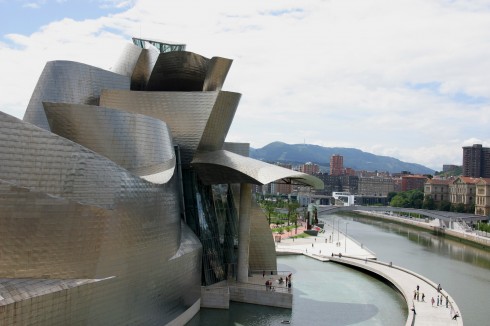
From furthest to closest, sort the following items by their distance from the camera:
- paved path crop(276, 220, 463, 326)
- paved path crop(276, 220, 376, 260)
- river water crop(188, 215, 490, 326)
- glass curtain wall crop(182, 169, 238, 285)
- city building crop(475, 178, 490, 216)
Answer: city building crop(475, 178, 490, 216) → paved path crop(276, 220, 376, 260) → glass curtain wall crop(182, 169, 238, 285) → paved path crop(276, 220, 463, 326) → river water crop(188, 215, 490, 326)

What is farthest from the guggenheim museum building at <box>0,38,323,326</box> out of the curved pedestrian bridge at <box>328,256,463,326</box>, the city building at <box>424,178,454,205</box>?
the city building at <box>424,178,454,205</box>

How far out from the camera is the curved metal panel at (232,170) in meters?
30.5

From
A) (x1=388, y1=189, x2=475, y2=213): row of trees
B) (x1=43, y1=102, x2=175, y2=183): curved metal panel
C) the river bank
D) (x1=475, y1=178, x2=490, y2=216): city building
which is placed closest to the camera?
(x1=43, y1=102, x2=175, y2=183): curved metal panel

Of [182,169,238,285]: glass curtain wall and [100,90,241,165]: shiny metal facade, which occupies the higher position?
[100,90,241,165]: shiny metal facade

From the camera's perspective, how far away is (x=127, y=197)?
20906 mm

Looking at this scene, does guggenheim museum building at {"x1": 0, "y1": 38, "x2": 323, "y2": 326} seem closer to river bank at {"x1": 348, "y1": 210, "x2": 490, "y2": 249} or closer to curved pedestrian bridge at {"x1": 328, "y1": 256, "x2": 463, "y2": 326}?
curved pedestrian bridge at {"x1": 328, "y1": 256, "x2": 463, "y2": 326}

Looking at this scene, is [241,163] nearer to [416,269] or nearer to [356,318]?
[356,318]

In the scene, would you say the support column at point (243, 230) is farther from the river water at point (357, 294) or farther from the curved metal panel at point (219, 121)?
the curved metal panel at point (219, 121)

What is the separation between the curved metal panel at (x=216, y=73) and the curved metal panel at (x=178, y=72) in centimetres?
167

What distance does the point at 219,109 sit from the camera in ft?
104

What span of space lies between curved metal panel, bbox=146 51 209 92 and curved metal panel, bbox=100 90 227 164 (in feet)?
12.4

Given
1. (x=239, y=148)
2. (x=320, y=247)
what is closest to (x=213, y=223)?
(x=239, y=148)

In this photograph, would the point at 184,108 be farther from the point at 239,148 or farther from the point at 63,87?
the point at 239,148

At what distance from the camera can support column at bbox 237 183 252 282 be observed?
3375 cm
